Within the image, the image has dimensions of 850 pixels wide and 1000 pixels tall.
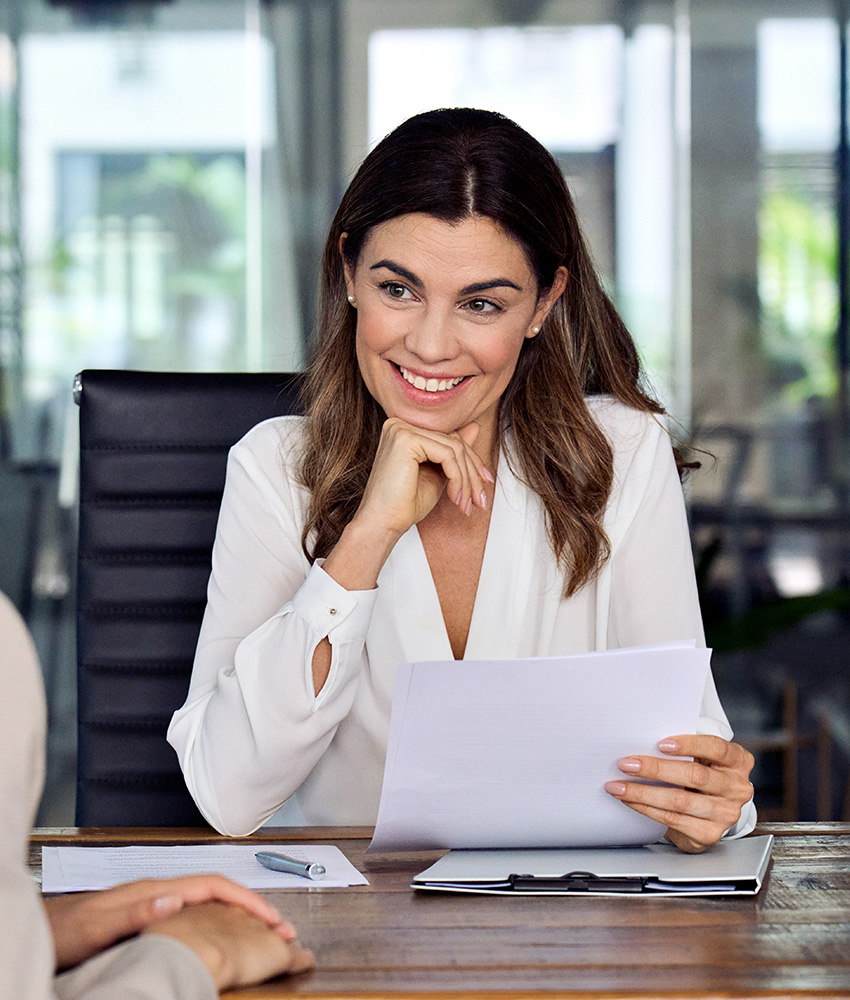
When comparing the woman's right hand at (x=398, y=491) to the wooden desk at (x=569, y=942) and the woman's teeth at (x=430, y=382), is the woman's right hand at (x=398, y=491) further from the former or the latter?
the wooden desk at (x=569, y=942)

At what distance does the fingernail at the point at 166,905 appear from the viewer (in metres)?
0.80

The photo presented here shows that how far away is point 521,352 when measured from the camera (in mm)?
1666

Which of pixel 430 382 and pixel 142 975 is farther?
pixel 430 382

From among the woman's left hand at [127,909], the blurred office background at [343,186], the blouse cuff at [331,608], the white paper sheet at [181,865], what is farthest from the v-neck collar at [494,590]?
the blurred office background at [343,186]

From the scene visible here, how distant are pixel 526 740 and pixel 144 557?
0.79 metres

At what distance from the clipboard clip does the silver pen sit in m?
0.16

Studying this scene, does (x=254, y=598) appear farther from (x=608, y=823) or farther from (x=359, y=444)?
(x=608, y=823)

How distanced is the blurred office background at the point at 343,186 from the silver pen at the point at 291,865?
2.96 metres

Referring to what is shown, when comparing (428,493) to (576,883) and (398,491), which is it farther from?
(576,883)

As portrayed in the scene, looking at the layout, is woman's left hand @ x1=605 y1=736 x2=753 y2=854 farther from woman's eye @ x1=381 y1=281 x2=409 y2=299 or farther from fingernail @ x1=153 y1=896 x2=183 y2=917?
woman's eye @ x1=381 y1=281 x2=409 y2=299

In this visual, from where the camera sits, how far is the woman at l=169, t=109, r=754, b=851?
130cm

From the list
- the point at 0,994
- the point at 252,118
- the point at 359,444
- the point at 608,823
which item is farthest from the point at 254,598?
the point at 252,118

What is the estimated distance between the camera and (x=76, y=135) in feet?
12.8

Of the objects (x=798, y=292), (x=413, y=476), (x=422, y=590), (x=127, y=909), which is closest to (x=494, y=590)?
(x=422, y=590)
